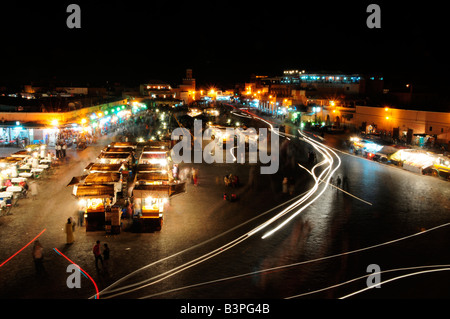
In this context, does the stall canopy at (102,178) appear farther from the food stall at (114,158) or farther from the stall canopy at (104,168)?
the food stall at (114,158)

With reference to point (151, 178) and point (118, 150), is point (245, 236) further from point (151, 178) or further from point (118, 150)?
point (118, 150)

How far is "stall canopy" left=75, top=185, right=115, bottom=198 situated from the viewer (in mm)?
13281

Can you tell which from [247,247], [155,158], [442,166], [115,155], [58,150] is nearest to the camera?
[247,247]

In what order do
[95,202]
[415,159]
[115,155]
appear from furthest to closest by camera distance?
[415,159], [115,155], [95,202]

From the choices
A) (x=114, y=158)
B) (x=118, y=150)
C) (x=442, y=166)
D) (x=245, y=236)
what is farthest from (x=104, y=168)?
(x=442, y=166)

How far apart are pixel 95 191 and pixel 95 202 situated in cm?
74

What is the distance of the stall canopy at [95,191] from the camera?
43.6 feet

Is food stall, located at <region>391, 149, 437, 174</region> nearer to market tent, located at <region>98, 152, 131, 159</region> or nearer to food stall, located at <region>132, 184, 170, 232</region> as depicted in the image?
food stall, located at <region>132, 184, 170, 232</region>

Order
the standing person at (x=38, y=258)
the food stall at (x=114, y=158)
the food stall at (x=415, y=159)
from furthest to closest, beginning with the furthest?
1. the food stall at (x=415, y=159)
2. the food stall at (x=114, y=158)
3. the standing person at (x=38, y=258)

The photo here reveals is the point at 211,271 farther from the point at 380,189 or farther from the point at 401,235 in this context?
the point at 380,189

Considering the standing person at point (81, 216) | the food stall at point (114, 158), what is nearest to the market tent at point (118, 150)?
the food stall at point (114, 158)

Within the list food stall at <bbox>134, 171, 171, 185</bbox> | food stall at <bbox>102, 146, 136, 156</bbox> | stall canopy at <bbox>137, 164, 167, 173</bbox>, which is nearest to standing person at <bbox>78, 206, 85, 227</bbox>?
food stall at <bbox>134, 171, 171, 185</bbox>

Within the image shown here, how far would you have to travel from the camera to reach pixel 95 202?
13992 millimetres
